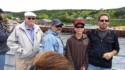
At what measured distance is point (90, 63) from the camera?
4.30 metres

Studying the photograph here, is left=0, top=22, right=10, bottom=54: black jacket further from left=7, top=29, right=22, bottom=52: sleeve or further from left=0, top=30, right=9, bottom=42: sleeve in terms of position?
left=7, top=29, right=22, bottom=52: sleeve

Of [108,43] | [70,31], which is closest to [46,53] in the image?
[108,43]

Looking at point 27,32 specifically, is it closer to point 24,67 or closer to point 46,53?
point 24,67

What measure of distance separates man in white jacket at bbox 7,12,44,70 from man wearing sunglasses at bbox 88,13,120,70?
0.84m

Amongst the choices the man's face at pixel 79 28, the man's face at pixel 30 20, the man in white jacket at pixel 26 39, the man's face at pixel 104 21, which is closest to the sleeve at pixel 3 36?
the man in white jacket at pixel 26 39

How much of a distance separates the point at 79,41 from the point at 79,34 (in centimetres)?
10

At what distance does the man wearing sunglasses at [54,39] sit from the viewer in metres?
4.14

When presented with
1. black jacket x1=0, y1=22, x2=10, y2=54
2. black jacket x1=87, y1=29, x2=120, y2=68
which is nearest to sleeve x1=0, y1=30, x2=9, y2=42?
black jacket x1=0, y1=22, x2=10, y2=54

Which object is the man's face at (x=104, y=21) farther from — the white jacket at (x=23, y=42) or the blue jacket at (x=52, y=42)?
the white jacket at (x=23, y=42)

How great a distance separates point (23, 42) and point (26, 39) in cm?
6

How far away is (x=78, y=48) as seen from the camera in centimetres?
423

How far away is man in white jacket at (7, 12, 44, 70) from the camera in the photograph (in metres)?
4.37

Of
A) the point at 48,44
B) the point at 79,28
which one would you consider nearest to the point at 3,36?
the point at 48,44

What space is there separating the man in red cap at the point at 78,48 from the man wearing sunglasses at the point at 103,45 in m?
0.10
